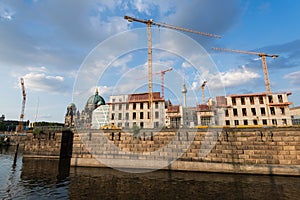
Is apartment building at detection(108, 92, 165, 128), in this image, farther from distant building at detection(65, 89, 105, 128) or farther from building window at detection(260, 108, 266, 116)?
distant building at detection(65, 89, 105, 128)

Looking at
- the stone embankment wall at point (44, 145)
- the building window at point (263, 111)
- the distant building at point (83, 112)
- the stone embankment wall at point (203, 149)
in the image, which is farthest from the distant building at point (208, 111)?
the distant building at point (83, 112)

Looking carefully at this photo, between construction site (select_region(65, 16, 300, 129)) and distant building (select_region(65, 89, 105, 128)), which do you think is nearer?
construction site (select_region(65, 16, 300, 129))

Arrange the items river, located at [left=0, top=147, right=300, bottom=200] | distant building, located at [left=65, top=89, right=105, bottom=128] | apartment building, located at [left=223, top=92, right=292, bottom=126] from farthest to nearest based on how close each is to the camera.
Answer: distant building, located at [left=65, top=89, right=105, bottom=128]
apartment building, located at [left=223, top=92, right=292, bottom=126]
river, located at [left=0, top=147, right=300, bottom=200]

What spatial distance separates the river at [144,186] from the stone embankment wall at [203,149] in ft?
4.46

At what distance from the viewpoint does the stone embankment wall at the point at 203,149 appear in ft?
65.3

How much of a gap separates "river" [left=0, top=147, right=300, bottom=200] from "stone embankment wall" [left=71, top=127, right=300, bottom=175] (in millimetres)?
1358

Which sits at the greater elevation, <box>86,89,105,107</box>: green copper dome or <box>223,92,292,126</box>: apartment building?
<box>86,89,105,107</box>: green copper dome

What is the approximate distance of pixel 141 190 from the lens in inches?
583

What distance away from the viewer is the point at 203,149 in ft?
73.2

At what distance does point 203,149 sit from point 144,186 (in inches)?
409

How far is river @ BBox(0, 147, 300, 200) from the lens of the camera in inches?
532

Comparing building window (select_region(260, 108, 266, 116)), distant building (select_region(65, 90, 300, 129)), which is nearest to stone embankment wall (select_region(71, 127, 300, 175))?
distant building (select_region(65, 90, 300, 129))

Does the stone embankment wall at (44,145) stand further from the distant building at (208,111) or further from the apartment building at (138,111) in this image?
the distant building at (208,111)

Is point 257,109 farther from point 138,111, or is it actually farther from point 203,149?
point 138,111
